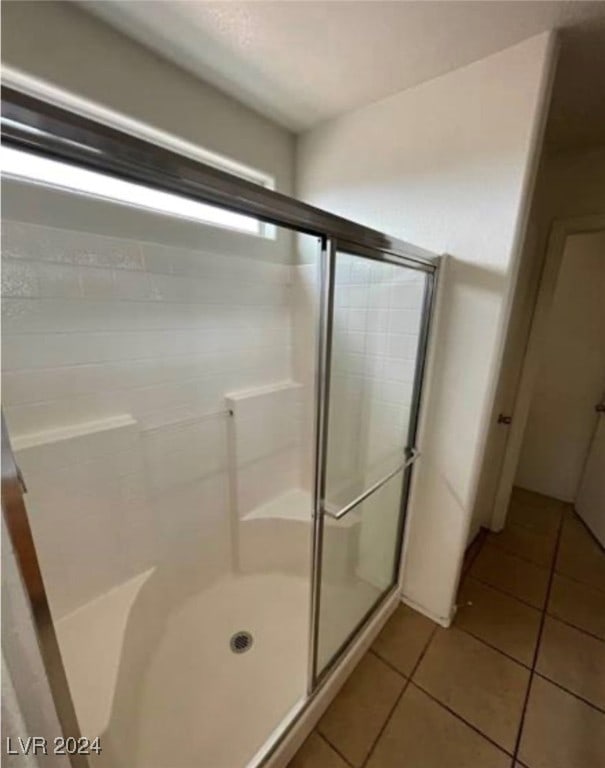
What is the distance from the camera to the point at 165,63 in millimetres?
1268

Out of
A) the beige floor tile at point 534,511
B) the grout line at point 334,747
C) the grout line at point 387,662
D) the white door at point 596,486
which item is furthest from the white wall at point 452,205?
the white door at point 596,486

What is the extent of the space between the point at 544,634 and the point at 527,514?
3.63ft

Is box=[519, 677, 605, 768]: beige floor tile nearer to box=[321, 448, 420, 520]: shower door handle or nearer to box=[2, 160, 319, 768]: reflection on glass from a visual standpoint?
box=[2, 160, 319, 768]: reflection on glass

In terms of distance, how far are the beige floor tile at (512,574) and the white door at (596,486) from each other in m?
0.59

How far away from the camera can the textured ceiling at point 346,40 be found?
3.38ft

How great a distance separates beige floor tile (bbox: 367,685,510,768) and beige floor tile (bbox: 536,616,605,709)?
0.46 m

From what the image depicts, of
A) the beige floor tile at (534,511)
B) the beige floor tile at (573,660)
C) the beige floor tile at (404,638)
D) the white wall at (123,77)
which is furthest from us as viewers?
the beige floor tile at (534,511)

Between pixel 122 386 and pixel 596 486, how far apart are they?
Answer: 2.92 metres

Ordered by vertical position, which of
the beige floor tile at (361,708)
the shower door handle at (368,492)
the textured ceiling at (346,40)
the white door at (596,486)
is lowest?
the beige floor tile at (361,708)

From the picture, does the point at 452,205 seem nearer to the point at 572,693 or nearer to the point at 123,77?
the point at 123,77

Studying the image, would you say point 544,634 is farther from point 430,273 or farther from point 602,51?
point 602,51

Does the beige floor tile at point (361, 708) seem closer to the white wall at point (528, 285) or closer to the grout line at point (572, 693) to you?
the grout line at point (572, 693)

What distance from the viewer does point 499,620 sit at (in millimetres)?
1680

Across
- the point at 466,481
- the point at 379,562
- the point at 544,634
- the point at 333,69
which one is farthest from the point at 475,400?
the point at 333,69
